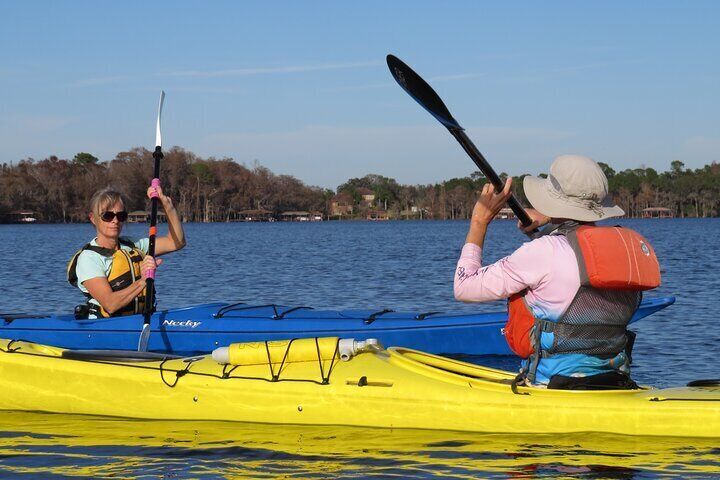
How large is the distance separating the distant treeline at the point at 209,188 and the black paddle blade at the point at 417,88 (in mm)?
115390

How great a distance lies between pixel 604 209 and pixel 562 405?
45.4 inches

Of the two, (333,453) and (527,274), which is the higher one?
Answer: (527,274)

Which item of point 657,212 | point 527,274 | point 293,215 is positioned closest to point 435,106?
point 527,274

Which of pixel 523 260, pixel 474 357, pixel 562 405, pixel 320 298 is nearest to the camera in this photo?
pixel 523 260

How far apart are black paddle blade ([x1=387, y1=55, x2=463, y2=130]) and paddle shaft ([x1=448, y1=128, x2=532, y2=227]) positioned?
26cm

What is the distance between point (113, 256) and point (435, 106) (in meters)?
3.58

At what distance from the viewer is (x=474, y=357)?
1048cm

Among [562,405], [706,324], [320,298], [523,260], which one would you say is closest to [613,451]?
[562,405]

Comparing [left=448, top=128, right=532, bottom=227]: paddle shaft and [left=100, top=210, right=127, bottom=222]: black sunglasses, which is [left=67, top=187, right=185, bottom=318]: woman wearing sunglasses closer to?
[left=100, top=210, right=127, bottom=222]: black sunglasses

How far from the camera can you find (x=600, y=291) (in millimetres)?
5402

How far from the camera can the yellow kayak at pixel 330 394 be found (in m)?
5.80

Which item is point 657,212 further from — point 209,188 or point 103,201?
point 103,201

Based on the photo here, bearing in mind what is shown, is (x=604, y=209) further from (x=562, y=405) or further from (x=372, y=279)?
(x=372, y=279)

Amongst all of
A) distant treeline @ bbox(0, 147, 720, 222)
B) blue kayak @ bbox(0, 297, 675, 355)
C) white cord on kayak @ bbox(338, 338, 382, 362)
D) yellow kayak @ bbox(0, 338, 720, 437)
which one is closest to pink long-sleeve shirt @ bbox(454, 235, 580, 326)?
yellow kayak @ bbox(0, 338, 720, 437)
